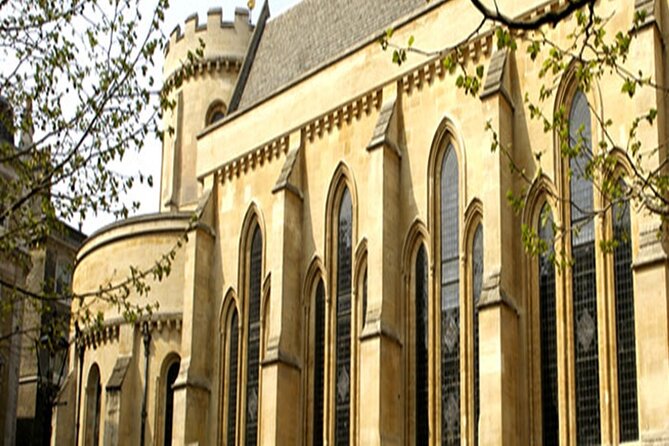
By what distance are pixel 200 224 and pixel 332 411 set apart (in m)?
7.27

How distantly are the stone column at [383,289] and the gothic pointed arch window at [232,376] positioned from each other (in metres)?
4.99

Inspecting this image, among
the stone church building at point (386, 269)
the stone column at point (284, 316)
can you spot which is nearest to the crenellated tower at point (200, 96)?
the stone church building at point (386, 269)

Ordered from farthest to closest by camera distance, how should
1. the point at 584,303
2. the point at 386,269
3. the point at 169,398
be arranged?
1. the point at 169,398
2. the point at 386,269
3. the point at 584,303

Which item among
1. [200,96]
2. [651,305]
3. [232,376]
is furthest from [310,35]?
[651,305]

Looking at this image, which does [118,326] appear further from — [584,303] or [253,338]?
[584,303]

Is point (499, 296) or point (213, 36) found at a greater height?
point (213, 36)

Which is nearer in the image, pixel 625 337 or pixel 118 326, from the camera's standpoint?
pixel 625 337

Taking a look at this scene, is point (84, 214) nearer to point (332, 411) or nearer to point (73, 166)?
point (73, 166)

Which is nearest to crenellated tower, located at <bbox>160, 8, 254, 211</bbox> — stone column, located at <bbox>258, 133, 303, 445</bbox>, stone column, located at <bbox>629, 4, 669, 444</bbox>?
stone column, located at <bbox>258, 133, 303, 445</bbox>

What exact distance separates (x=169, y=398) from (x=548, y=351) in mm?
14528

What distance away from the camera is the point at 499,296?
25328 mm

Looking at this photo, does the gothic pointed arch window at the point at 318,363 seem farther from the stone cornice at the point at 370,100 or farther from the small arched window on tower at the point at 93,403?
the small arched window on tower at the point at 93,403

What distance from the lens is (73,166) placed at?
1753 cm

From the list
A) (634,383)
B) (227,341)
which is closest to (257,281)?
(227,341)
